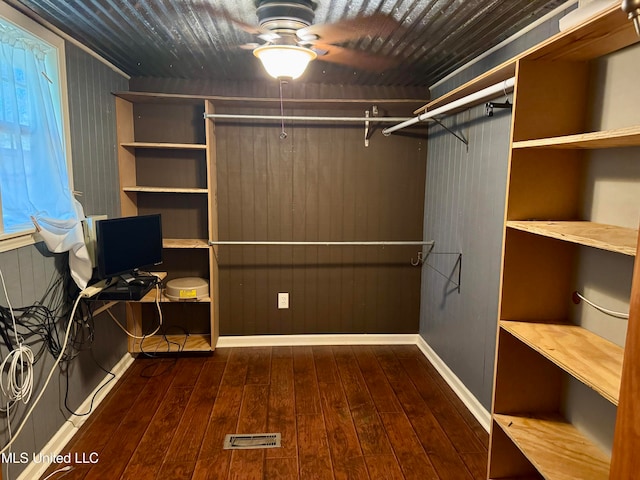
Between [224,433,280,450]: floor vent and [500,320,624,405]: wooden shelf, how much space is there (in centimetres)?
143

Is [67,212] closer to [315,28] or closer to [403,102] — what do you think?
[315,28]

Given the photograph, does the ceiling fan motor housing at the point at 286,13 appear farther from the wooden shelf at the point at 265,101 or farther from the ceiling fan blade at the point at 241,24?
the wooden shelf at the point at 265,101

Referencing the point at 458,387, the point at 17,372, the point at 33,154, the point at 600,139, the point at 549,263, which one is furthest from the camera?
the point at 458,387

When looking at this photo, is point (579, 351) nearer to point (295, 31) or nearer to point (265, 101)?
point (295, 31)

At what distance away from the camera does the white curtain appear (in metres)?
1.79

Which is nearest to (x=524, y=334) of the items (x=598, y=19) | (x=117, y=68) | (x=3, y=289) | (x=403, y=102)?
(x=598, y=19)

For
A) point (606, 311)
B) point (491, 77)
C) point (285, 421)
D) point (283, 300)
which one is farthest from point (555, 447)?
point (283, 300)

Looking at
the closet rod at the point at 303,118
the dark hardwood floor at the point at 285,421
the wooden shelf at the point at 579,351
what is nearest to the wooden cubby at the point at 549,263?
the wooden shelf at the point at 579,351

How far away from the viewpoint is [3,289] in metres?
1.75

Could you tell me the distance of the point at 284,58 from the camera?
204cm

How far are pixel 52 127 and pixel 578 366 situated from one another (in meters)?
2.52

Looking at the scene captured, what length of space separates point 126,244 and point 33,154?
31.0 inches

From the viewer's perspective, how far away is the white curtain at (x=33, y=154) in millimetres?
1793

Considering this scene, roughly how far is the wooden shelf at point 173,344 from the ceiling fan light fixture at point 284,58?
226 centimetres
